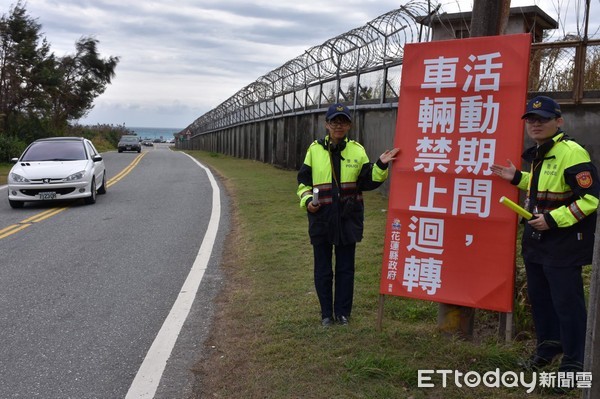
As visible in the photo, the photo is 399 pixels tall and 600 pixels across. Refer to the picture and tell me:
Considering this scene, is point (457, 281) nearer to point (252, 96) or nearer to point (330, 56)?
point (330, 56)

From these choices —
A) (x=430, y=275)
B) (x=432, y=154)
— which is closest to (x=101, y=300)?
(x=430, y=275)

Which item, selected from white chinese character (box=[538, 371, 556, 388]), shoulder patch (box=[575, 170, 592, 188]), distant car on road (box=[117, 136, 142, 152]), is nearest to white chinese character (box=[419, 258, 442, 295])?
white chinese character (box=[538, 371, 556, 388])

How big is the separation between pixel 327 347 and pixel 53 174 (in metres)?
9.83

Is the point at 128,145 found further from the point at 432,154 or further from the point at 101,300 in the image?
the point at 432,154

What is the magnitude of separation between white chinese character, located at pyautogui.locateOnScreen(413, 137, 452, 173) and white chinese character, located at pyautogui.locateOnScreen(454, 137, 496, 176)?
0.09 m

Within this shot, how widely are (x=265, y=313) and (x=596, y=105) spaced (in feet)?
A: 17.5

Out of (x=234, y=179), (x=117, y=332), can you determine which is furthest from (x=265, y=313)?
(x=234, y=179)

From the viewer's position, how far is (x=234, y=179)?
19.0 metres

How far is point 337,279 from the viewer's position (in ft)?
15.7

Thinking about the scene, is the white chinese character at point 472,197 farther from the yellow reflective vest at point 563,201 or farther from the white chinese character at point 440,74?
the white chinese character at point 440,74

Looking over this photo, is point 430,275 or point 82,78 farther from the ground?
point 82,78

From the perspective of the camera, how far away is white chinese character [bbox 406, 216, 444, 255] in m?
4.19

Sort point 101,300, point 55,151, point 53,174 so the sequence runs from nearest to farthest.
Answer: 1. point 101,300
2. point 53,174
3. point 55,151

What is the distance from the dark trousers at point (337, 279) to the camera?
4711 mm
